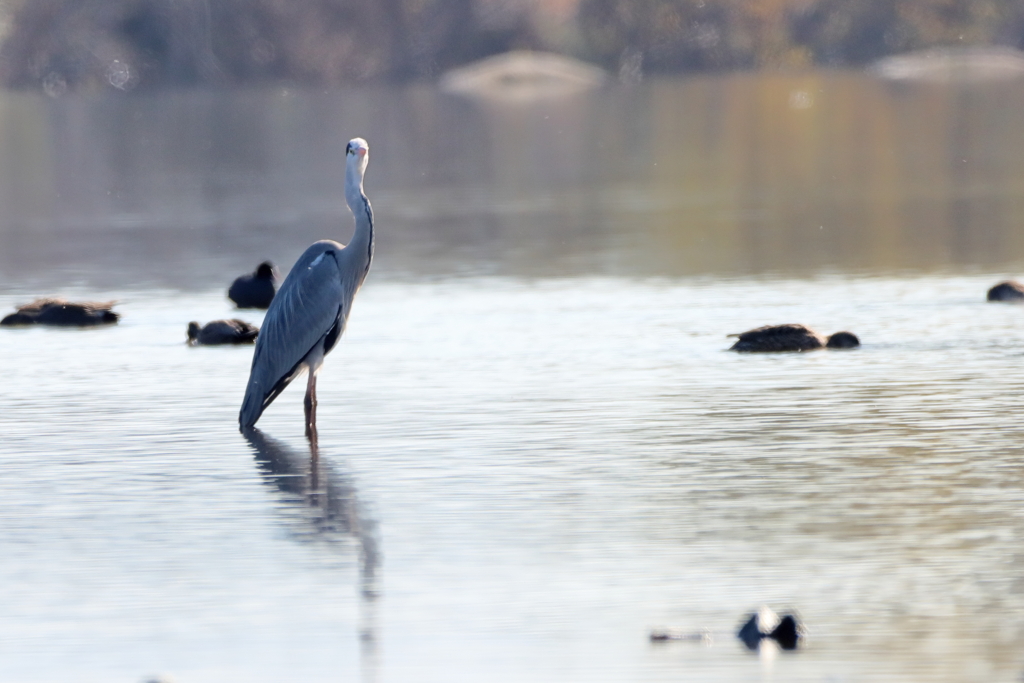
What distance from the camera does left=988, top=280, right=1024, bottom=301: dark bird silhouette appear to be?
53.7 feet

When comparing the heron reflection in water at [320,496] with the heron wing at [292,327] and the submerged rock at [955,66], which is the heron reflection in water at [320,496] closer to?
the heron wing at [292,327]

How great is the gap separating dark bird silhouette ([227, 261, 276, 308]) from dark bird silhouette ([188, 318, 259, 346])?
237 centimetres

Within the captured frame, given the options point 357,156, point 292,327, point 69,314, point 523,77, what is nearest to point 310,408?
point 292,327

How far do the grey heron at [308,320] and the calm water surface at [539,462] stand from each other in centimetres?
28

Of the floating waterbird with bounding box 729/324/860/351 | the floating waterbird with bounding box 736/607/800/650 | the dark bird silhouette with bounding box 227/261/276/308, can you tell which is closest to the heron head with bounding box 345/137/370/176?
the floating waterbird with bounding box 729/324/860/351

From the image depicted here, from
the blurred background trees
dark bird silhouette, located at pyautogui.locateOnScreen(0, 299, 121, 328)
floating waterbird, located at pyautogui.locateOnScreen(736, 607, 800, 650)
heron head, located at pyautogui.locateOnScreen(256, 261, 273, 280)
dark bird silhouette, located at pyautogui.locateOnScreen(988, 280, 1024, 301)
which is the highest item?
the blurred background trees

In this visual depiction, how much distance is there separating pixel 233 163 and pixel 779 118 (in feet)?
54.7

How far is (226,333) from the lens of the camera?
51.1 ft

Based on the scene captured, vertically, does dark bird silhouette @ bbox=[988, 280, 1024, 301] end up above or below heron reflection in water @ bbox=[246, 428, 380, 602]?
above

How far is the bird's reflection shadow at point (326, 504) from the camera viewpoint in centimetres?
819

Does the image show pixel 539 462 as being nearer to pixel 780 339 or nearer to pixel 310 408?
pixel 310 408

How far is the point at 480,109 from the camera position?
222ft

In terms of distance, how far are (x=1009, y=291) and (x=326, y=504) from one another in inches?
315

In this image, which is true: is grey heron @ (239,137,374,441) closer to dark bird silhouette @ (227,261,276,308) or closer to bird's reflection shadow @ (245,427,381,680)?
bird's reflection shadow @ (245,427,381,680)
